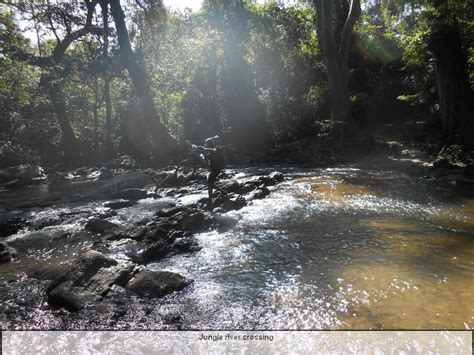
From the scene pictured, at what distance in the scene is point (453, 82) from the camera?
1441 cm

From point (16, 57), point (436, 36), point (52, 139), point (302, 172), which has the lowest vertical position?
point (302, 172)

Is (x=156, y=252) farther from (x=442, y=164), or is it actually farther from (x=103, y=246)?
(x=442, y=164)

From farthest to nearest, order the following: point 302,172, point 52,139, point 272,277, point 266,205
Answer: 1. point 52,139
2. point 302,172
3. point 266,205
4. point 272,277

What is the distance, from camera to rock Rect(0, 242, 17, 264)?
6.84 meters

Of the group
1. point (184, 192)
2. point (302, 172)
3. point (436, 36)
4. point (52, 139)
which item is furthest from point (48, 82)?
point (436, 36)

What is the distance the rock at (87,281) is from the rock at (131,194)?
7.03 metres

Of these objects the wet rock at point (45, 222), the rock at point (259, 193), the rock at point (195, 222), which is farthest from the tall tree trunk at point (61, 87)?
the rock at point (195, 222)

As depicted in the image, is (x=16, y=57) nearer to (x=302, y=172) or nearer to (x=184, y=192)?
(x=184, y=192)

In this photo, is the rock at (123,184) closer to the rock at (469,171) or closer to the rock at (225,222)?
the rock at (225,222)

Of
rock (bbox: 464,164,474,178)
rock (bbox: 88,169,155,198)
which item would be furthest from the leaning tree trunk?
rock (bbox: 88,169,155,198)

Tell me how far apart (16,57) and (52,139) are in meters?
7.59

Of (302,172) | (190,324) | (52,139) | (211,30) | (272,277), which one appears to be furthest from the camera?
(52,139)

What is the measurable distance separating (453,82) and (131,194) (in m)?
13.8

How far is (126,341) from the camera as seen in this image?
13.0 ft
